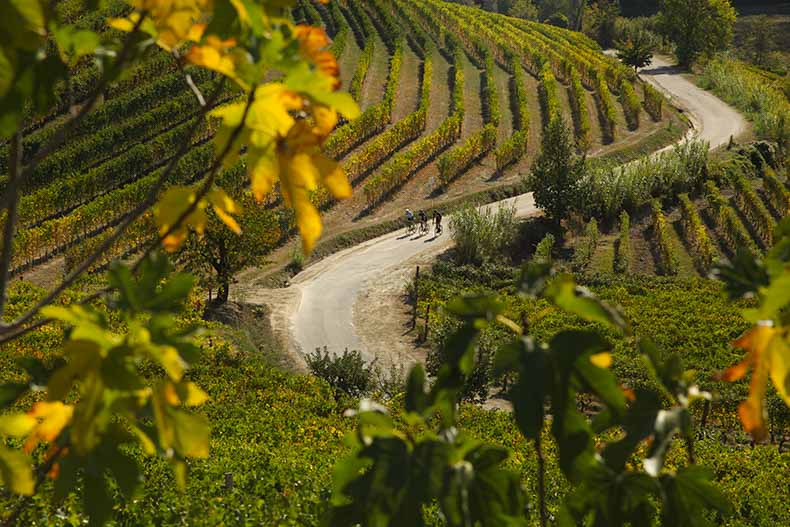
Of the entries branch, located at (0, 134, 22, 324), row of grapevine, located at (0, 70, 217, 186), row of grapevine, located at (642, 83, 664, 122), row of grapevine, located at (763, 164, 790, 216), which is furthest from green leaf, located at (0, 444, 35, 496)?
row of grapevine, located at (642, 83, 664, 122)

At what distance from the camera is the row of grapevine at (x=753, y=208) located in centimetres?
2249

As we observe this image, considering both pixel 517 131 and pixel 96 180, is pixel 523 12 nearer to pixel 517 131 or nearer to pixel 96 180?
pixel 517 131

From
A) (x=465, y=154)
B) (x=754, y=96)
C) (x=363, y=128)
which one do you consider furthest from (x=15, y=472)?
(x=754, y=96)

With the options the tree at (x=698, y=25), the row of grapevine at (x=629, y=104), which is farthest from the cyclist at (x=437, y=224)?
the tree at (x=698, y=25)

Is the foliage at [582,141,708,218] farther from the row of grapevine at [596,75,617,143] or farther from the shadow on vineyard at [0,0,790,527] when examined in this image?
the row of grapevine at [596,75,617,143]

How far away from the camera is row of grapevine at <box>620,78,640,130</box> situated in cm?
3366

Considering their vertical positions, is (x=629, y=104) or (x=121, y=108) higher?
(x=121, y=108)

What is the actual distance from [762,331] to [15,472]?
107 cm

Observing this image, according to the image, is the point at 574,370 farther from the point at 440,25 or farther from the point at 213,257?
the point at 440,25

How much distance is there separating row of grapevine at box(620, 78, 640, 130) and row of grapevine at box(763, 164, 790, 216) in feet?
26.0

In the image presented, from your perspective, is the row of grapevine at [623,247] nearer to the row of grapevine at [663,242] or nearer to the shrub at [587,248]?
the shrub at [587,248]

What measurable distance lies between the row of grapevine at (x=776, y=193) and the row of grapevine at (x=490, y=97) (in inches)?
411

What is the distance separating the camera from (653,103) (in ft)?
117

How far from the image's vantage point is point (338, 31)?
43.6 m
